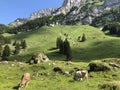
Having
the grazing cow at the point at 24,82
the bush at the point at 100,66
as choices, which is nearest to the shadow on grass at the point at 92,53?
the bush at the point at 100,66

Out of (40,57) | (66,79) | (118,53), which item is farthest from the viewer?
(118,53)

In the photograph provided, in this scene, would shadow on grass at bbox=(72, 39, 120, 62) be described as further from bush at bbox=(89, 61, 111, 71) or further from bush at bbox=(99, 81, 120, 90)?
bush at bbox=(99, 81, 120, 90)

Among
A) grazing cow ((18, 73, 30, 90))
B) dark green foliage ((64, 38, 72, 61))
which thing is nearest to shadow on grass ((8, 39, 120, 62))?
dark green foliage ((64, 38, 72, 61))

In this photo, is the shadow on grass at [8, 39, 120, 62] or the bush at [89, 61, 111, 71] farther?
the shadow on grass at [8, 39, 120, 62]

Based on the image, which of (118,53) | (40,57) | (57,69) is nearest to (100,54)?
(118,53)

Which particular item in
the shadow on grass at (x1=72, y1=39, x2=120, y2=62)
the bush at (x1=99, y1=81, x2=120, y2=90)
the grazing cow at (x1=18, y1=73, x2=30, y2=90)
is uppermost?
the grazing cow at (x1=18, y1=73, x2=30, y2=90)

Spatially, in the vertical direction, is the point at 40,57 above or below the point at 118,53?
above

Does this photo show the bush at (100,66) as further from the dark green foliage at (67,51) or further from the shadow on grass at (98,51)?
the shadow on grass at (98,51)

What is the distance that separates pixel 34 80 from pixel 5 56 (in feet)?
440

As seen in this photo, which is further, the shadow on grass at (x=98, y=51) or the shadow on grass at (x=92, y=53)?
the shadow on grass at (x=92, y=53)

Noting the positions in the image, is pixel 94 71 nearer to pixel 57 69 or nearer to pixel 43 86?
pixel 57 69

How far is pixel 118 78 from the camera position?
39.7 metres

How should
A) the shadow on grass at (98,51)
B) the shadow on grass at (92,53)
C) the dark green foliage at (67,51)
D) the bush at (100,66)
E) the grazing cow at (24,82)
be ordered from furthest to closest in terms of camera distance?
the shadow on grass at (92,53)
the shadow on grass at (98,51)
the dark green foliage at (67,51)
the bush at (100,66)
the grazing cow at (24,82)

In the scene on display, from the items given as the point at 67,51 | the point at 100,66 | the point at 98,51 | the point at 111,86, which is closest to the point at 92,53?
the point at 98,51
